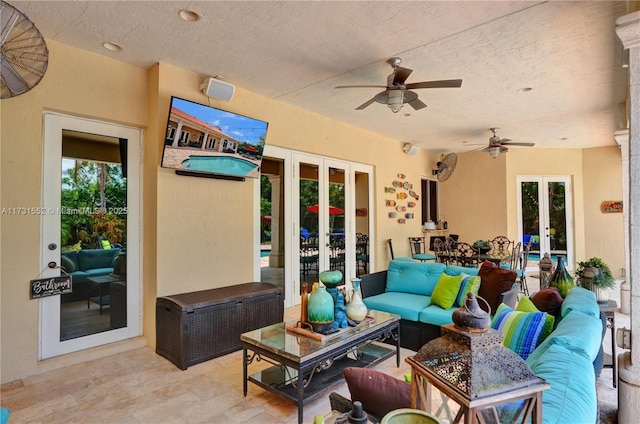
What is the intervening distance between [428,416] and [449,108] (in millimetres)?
5056

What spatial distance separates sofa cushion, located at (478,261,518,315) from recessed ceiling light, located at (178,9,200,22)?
11.9ft

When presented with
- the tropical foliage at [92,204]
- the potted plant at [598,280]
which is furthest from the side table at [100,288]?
the potted plant at [598,280]

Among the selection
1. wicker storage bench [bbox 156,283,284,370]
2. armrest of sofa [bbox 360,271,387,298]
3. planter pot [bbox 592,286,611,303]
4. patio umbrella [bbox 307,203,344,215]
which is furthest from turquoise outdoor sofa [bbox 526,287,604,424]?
patio umbrella [bbox 307,203,344,215]

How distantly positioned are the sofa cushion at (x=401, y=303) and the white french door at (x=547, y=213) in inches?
232

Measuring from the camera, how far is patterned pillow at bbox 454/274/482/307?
333 centimetres

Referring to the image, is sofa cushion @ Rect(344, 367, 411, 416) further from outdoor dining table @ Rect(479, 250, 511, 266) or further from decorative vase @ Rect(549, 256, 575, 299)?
outdoor dining table @ Rect(479, 250, 511, 266)

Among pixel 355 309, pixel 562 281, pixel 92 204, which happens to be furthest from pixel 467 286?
pixel 92 204

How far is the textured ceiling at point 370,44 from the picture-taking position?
9.02 feet

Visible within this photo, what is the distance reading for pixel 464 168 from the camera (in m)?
8.84

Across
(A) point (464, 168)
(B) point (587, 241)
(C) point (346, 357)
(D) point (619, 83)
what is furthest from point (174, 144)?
(B) point (587, 241)

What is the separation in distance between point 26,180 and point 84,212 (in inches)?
22.2

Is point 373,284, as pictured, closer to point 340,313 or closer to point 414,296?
point 414,296

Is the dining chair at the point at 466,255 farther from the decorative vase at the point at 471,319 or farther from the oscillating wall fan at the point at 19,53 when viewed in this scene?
the oscillating wall fan at the point at 19,53

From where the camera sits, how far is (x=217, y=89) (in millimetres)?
3936
